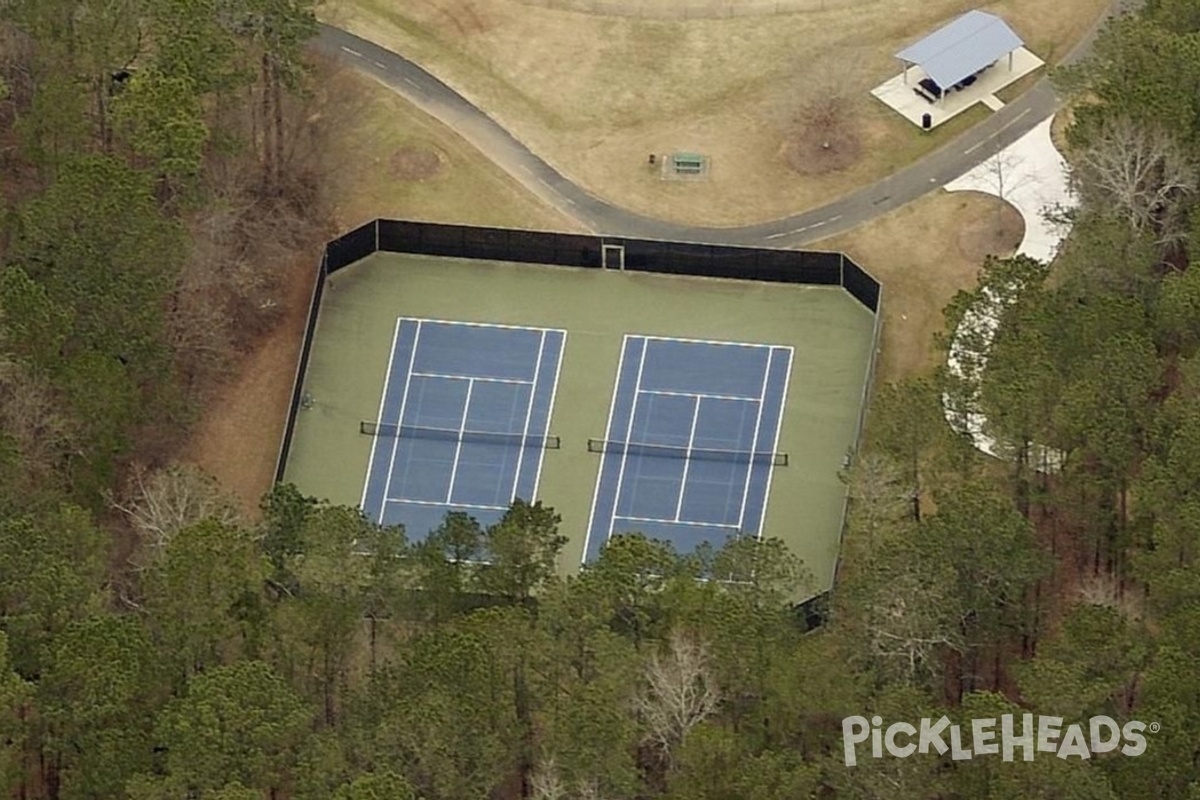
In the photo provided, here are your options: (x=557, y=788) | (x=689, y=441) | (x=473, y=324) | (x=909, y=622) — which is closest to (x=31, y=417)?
(x=473, y=324)

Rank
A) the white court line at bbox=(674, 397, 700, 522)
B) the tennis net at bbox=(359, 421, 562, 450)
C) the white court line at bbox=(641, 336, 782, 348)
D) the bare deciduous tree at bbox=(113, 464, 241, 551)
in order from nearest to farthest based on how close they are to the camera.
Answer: the bare deciduous tree at bbox=(113, 464, 241, 551) → the white court line at bbox=(674, 397, 700, 522) → the tennis net at bbox=(359, 421, 562, 450) → the white court line at bbox=(641, 336, 782, 348)

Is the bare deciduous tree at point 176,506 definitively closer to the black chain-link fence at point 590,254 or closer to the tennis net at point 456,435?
the tennis net at point 456,435

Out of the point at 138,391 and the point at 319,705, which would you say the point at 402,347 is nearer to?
the point at 138,391

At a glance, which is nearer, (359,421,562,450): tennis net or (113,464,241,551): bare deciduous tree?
(113,464,241,551): bare deciduous tree

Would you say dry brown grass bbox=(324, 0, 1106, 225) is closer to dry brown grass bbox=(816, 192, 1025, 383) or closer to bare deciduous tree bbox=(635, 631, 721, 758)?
dry brown grass bbox=(816, 192, 1025, 383)

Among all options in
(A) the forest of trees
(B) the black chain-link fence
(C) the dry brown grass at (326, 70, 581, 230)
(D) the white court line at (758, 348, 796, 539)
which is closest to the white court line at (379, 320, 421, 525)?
(A) the forest of trees

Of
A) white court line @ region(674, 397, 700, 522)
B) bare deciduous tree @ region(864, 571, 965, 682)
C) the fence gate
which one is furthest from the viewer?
the fence gate

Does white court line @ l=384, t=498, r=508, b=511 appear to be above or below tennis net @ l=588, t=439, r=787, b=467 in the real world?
below

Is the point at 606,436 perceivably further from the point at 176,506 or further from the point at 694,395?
the point at 176,506

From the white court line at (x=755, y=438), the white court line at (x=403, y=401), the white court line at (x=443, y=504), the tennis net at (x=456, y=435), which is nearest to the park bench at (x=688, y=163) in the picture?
the white court line at (x=755, y=438)

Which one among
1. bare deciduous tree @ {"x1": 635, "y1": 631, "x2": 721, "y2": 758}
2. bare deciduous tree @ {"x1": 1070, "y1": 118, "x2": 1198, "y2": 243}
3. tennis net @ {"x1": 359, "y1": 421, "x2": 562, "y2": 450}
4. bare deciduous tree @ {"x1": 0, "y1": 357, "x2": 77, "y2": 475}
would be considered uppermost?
bare deciduous tree @ {"x1": 1070, "y1": 118, "x2": 1198, "y2": 243}
